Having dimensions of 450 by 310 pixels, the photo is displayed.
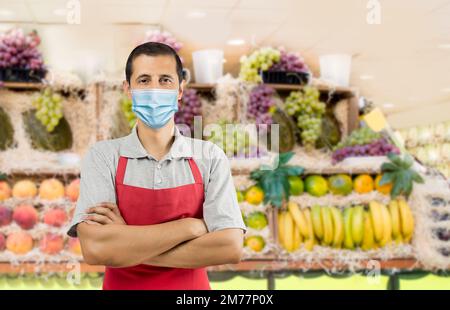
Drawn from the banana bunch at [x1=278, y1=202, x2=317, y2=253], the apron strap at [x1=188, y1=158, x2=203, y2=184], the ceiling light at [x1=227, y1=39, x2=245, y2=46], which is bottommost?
the banana bunch at [x1=278, y1=202, x2=317, y2=253]

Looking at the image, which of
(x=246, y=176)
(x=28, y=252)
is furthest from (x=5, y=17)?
(x=246, y=176)

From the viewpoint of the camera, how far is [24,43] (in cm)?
283

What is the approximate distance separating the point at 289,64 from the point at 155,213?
6.28ft

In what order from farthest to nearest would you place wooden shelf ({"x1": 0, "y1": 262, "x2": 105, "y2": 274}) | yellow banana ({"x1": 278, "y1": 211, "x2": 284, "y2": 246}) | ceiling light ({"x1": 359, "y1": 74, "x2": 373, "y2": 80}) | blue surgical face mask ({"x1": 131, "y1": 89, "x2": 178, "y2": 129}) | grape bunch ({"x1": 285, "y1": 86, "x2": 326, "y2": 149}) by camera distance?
1. ceiling light ({"x1": 359, "y1": 74, "x2": 373, "y2": 80})
2. grape bunch ({"x1": 285, "y1": 86, "x2": 326, "y2": 149})
3. yellow banana ({"x1": 278, "y1": 211, "x2": 284, "y2": 246})
4. wooden shelf ({"x1": 0, "y1": 262, "x2": 105, "y2": 274})
5. blue surgical face mask ({"x1": 131, "y1": 89, "x2": 178, "y2": 129})

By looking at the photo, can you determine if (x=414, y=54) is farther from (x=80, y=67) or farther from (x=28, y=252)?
(x=28, y=252)

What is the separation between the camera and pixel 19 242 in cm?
267

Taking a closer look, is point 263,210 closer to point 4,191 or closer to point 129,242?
point 4,191

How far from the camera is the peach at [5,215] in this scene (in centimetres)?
270

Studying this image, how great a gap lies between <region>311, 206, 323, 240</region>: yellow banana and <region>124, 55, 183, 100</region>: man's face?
1.62m

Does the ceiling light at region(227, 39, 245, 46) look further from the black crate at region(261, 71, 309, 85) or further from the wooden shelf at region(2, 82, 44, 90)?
the wooden shelf at region(2, 82, 44, 90)

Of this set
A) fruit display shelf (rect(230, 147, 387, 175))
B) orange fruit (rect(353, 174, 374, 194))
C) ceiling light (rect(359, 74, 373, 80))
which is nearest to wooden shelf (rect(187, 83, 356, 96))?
fruit display shelf (rect(230, 147, 387, 175))

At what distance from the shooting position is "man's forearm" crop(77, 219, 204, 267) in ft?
3.89

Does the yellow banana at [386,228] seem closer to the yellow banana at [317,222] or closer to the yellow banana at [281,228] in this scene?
the yellow banana at [317,222]

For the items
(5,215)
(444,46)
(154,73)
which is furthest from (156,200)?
(444,46)
